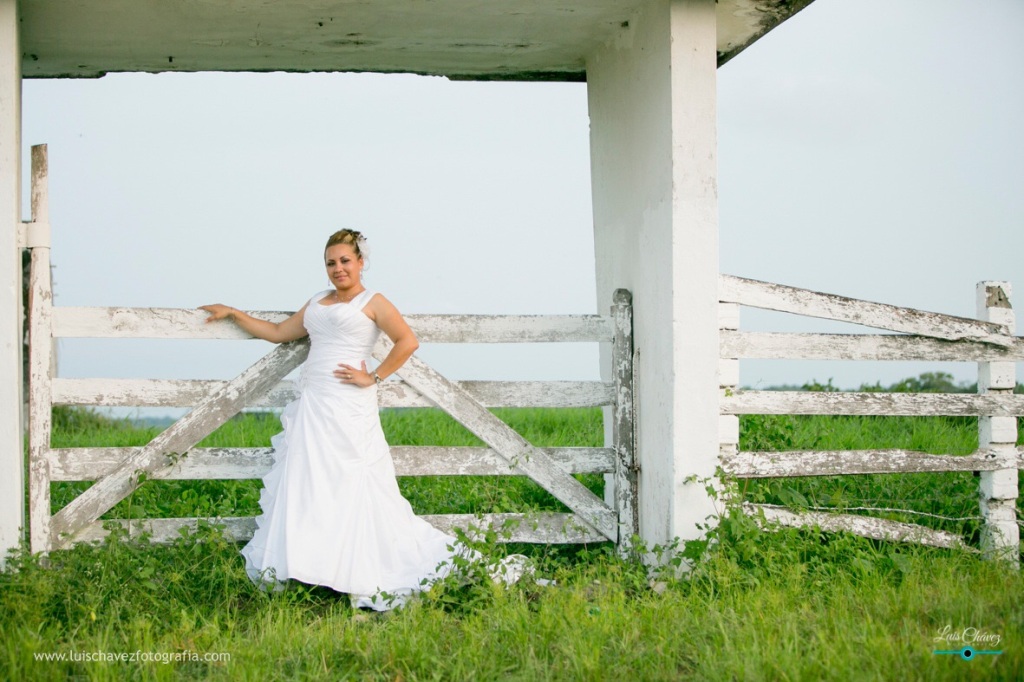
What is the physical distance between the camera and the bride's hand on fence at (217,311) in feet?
20.5

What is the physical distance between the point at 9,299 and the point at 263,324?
1473 millimetres

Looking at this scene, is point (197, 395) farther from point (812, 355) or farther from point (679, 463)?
point (812, 355)

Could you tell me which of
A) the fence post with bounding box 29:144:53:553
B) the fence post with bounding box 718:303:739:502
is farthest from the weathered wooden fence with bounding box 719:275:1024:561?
the fence post with bounding box 29:144:53:553

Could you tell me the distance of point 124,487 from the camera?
6.27 metres

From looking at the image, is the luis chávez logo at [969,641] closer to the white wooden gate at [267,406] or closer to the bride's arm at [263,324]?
the white wooden gate at [267,406]

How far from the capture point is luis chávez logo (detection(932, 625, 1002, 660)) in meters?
4.59

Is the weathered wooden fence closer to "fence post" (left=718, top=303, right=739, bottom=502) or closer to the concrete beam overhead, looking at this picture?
"fence post" (left=718, top=303, right=739, bottom=502)

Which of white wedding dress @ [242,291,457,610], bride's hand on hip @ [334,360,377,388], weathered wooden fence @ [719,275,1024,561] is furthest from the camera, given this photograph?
weathered wooden fence @ [719,275,1024,561]

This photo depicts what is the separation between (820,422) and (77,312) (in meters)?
8.39

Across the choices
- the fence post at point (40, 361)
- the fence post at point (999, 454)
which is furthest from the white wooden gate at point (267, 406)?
the fence post at point (999, 454)

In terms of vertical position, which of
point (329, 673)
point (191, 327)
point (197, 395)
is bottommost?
point (329, 673)

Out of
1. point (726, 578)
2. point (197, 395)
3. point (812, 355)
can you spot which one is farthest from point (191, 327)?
point (812, 355)

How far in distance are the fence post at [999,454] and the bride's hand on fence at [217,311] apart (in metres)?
5.31

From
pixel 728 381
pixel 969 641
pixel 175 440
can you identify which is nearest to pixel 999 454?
pixel 728 381
